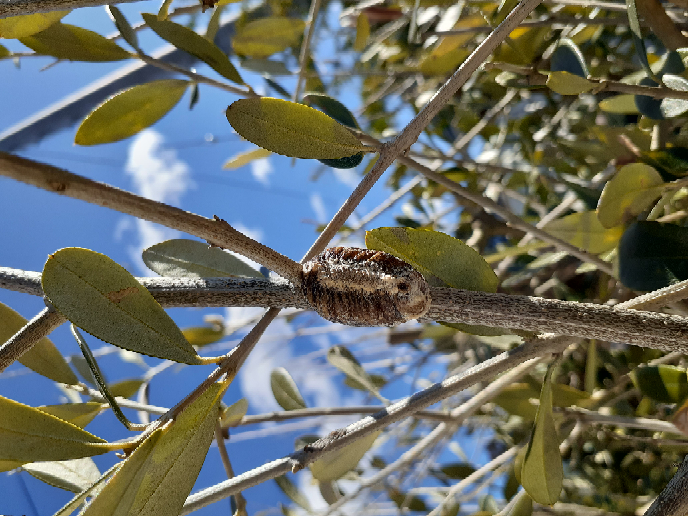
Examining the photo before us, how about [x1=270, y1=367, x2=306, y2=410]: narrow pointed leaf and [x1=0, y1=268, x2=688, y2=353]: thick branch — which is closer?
[x1=0, y1=268, x2=688, y2=353]: thick branch

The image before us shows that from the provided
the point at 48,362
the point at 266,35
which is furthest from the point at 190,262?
the point at 266,35

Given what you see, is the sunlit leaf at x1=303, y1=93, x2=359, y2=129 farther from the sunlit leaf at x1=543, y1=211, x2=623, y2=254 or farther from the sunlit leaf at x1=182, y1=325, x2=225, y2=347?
the sunlit leaf at x1=182, y1=325, x2=225, y2=347

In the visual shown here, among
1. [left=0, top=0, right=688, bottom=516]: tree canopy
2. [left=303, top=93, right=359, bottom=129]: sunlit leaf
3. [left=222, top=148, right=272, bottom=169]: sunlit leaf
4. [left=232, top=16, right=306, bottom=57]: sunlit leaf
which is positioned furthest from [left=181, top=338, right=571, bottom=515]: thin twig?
[left=232, top=16, right=306, bottom=57]: sunlit leaf

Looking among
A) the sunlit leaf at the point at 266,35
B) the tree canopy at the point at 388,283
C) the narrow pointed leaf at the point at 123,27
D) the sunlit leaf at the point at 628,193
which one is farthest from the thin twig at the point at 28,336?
the sunlit leaf at the point at 266,35

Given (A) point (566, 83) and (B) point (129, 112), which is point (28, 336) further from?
(A) point (566, 83)

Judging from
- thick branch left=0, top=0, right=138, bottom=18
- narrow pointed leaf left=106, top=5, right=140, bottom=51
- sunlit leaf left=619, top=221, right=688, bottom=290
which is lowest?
sunlit leaf left=619, top=221, right=688, bottom=290

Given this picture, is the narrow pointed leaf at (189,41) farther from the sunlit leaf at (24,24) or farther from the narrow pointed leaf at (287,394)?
the narrow pointed leaf at (287,394)

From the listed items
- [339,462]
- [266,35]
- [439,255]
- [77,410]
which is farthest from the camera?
[266,35]

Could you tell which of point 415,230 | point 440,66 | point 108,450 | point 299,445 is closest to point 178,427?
point 108,450
